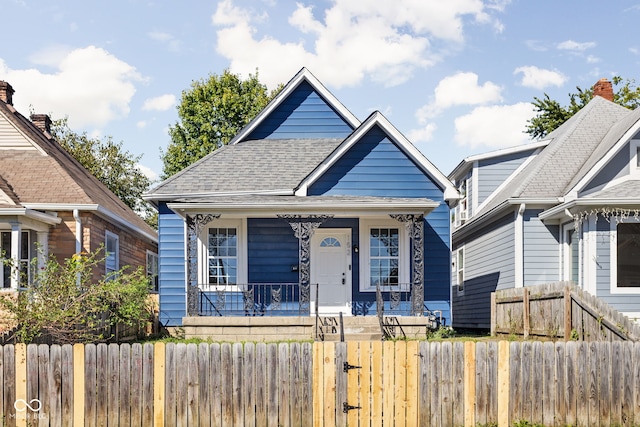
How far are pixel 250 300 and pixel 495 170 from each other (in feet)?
31.7

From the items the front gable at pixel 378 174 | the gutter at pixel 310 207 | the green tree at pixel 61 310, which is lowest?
the green tree at pixel 61 310

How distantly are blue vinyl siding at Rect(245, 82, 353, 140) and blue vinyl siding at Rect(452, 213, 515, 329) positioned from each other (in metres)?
5.52

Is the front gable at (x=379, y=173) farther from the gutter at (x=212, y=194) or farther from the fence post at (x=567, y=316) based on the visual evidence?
the fence post at (x=567, y=316)

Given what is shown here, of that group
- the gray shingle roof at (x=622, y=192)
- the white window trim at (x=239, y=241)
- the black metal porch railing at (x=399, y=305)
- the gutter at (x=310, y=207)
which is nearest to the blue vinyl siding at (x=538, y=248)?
the gray shingle roof at (x=622, y=192)

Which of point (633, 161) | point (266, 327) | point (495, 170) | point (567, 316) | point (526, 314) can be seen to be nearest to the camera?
point (567, 316)

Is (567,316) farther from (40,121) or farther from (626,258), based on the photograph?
(40,121)

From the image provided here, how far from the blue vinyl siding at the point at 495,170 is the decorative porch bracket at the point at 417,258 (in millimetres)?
6508

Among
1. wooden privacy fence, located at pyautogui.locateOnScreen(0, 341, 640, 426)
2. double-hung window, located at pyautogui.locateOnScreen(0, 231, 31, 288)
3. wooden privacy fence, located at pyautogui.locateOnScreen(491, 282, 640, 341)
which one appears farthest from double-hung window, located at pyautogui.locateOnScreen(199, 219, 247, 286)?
wooden privacy fence, located at pyautogui.locateOnScreen(0, 341, 640, 426)

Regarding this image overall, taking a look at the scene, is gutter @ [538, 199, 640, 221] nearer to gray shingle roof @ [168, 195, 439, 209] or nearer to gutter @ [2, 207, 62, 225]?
gray shingle roof @ [168, 195, 439, 209]

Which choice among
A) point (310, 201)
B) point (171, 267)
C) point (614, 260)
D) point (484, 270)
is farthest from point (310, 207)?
point (484, 270)

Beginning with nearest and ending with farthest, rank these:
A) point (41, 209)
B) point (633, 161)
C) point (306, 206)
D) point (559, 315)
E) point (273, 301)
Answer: point (559, 315), point (306, 206), point (633, 161), point (273, 301), point (41, 209)

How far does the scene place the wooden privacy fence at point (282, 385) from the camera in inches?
373

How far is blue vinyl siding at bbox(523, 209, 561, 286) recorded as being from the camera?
63.3 feet

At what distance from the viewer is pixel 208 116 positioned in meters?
44.0
